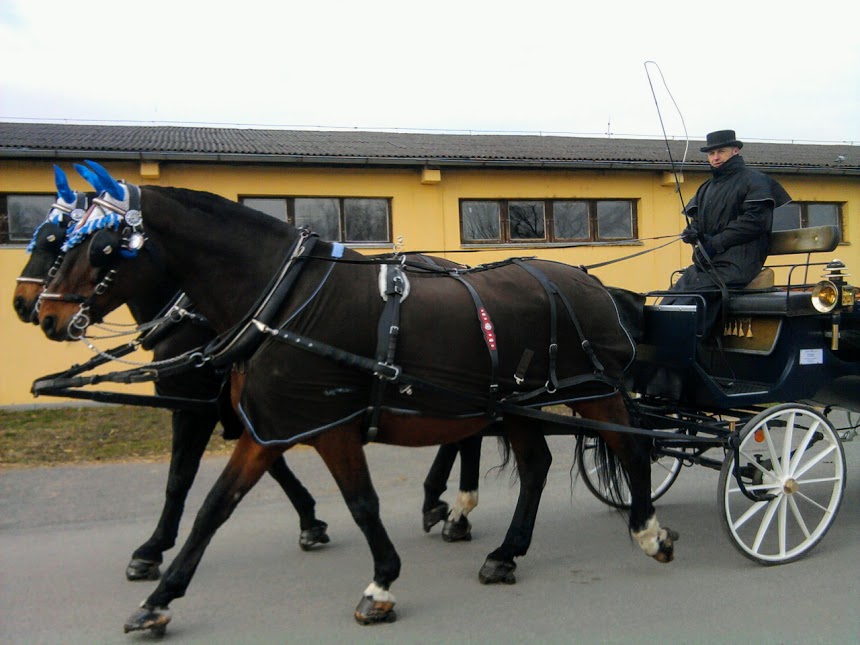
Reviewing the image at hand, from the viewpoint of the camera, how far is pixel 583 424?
4156 millimetres

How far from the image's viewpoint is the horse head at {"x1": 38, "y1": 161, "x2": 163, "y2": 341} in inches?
132

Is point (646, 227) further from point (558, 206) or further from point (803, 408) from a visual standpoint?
point (803, 408)

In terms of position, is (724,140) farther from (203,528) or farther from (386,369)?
(203,528)

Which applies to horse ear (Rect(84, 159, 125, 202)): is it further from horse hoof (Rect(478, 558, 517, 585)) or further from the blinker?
horse hoof (Rect(478, 558, 517, 585))

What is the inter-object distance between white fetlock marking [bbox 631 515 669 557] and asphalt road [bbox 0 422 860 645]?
5.7 inches

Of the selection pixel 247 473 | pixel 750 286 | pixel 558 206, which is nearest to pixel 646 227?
pixel 558 206

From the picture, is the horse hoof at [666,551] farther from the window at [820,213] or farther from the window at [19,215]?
the window at [820,213]

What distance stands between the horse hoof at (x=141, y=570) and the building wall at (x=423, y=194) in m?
5.65

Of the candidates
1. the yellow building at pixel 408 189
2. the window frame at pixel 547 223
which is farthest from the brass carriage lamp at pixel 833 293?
the window frame at pixel 547 223

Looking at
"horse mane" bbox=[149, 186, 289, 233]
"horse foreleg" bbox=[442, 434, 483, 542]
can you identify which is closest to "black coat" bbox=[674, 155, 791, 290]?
"horse foreleg" bbox=[442, 434, 483, 542]

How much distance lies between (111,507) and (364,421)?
9.92ft

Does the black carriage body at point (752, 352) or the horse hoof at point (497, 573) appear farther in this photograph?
the black carriage body at point (752, 352)

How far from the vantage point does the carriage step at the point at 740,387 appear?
467 centimetres

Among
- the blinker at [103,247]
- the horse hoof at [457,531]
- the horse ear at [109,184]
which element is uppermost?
the horse ear at [109,184]
